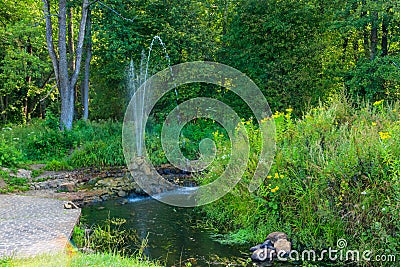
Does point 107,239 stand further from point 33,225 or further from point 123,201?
point 123,201

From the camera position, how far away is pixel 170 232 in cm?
613

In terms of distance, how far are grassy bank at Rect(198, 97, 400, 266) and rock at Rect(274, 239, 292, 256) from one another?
0.20 meters

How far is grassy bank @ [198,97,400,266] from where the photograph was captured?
468 centimetres

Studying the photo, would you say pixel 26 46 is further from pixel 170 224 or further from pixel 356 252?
pixel 356 252

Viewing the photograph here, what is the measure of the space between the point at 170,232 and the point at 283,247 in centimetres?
187

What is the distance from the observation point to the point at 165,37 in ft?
46.4

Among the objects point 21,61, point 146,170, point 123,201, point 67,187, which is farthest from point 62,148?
point 21,61

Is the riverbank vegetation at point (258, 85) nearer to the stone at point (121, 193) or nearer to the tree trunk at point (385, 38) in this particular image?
the tree trunk at point (385, 38)

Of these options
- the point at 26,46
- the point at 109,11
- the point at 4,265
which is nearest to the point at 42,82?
the point at 26,46

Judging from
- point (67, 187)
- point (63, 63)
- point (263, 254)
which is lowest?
point (263, 254)

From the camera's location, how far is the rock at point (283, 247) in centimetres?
504

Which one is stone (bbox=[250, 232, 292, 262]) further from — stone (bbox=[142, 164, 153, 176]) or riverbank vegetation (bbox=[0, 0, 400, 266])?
stone (bbox=[142, 164, 153, 176])

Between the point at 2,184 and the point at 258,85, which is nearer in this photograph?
the point at 2,184

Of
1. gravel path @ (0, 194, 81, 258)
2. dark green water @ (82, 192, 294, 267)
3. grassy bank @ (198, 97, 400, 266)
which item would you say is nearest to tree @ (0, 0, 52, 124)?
gravel path @ (0, 194, 81, 258)
